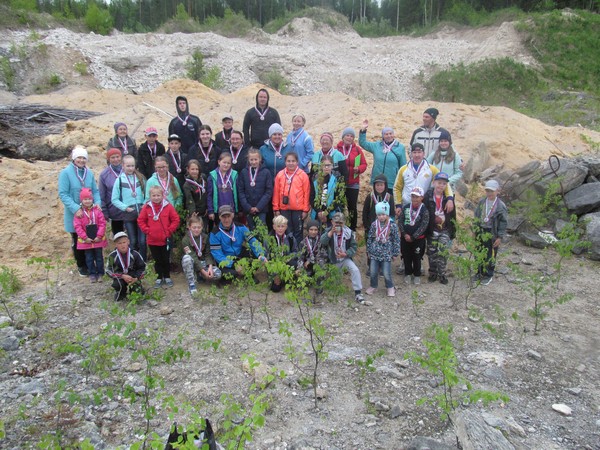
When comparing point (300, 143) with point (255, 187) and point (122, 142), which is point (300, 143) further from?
point (122, 142)

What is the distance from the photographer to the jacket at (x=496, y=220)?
6.41 metres

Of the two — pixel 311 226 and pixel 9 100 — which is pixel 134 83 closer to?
pixel 9 100

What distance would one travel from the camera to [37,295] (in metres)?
6.13

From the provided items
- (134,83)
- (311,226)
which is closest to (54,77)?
(134,83)

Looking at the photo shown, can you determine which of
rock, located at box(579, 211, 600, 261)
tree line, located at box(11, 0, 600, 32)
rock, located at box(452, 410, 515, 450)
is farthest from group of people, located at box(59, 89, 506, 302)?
tree line, located at box(11, 0, 600, 32)

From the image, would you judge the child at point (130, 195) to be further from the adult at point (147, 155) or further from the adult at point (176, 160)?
the adult at point (147, 155)

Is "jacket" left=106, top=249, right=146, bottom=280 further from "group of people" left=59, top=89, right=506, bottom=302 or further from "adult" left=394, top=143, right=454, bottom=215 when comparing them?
"adult" left=394, top=143, right=454, bottom=215

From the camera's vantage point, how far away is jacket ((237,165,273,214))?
6.43 metres

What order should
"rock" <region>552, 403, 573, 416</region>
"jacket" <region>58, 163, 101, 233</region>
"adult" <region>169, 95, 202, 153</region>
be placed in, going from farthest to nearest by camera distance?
1. "adult" <region>169, 95, 202, 153</region>
2. "jacket" <region>58, 163, 101, 233</region>
3. "rock" <region>552, 403, 573, 416</region>

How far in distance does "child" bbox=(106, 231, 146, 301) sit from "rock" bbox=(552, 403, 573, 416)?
15.0 ft

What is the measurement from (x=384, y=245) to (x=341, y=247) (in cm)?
59

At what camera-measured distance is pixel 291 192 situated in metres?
6.32

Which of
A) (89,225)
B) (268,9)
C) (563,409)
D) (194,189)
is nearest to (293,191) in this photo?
(194,189)

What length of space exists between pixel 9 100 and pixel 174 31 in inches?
758
